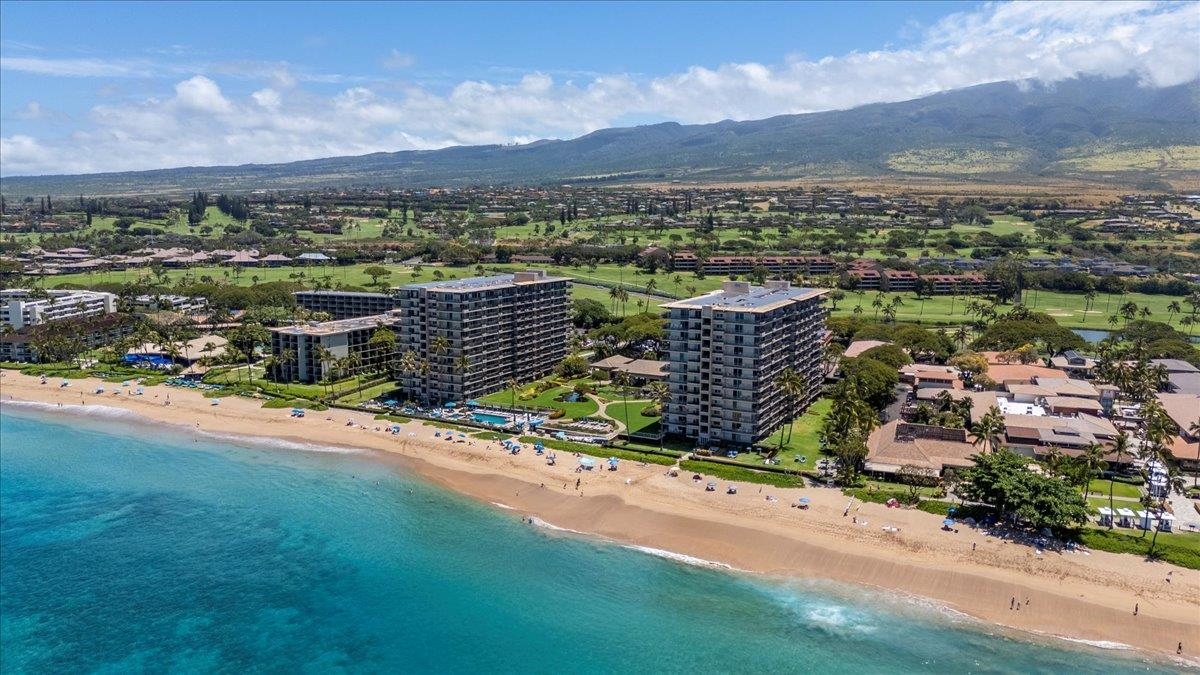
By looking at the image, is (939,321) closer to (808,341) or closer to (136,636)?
(808,341)

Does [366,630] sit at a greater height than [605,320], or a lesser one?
lesser

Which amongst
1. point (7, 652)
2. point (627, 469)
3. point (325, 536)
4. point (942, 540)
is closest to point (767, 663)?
point (942, 540)

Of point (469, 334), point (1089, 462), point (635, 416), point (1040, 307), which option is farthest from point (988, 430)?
point (1040, 307)

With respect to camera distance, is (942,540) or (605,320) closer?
(942,540)

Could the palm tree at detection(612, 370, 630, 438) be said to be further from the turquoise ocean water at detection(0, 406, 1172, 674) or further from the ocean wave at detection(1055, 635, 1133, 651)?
the ocean wave at detection(1055, 635, 1133, 651)

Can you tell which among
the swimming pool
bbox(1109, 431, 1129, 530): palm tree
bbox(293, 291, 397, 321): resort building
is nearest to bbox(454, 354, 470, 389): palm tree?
the swimming pool

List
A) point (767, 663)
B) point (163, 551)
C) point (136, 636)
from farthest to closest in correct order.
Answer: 1. point (163, 551)
2. point (136, 636)
3. point (767, 663)
